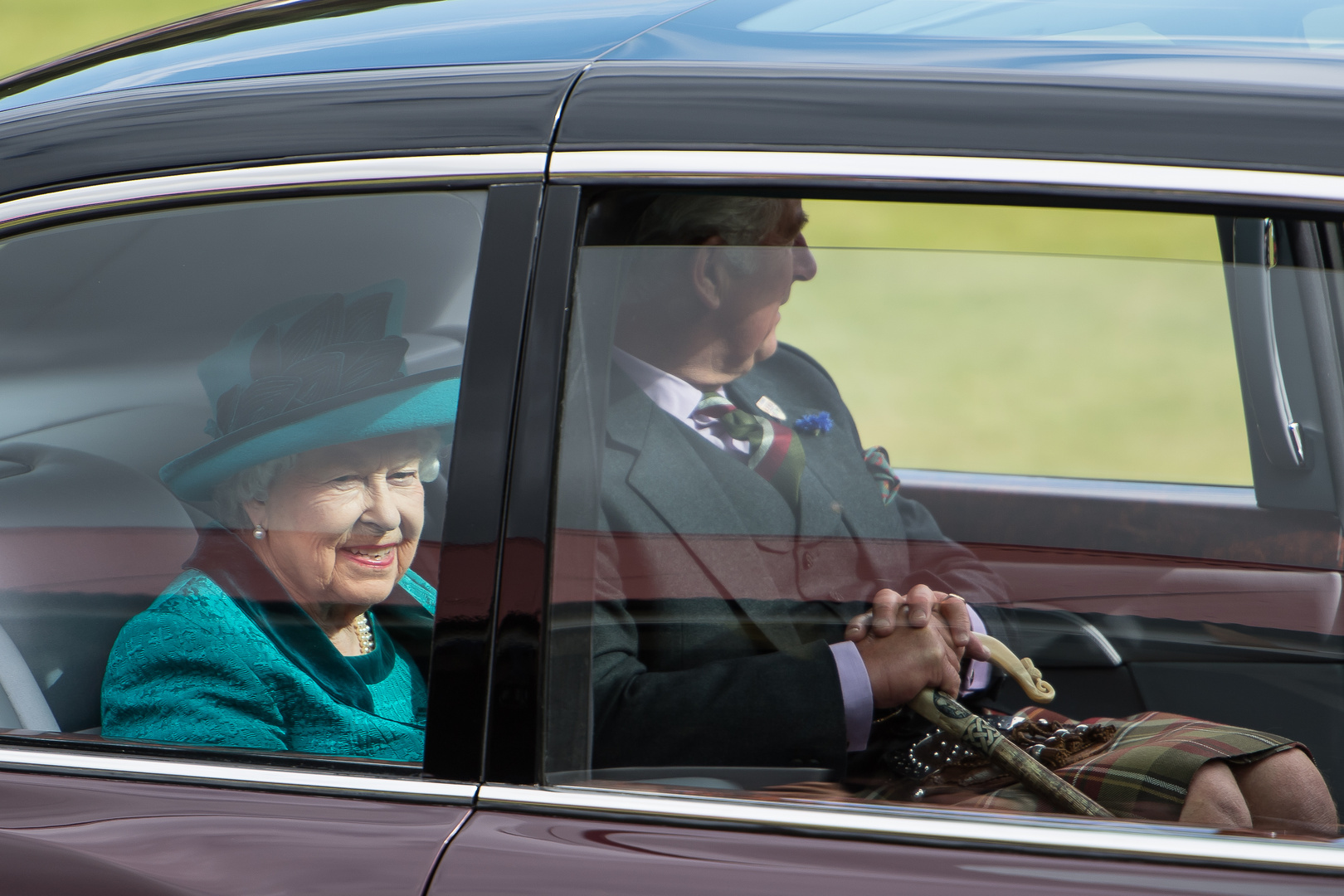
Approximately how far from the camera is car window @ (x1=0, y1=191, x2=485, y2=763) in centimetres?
136

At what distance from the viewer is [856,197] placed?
1.23 metres

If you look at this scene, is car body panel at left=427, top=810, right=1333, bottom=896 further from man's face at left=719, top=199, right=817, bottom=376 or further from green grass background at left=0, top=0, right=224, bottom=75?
green grass background at left=0, top=0, right=224, bottom=75

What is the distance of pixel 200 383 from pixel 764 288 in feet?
2.19

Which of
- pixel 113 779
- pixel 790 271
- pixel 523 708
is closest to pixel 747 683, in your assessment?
pixel 523 708

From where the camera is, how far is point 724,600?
135 cm

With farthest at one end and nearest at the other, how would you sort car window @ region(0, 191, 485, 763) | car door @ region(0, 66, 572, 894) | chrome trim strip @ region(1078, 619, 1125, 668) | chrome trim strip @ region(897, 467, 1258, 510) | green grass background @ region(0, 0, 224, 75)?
green grass background @ region(0, 0, 224, 75) → chrome trim strip @ region(897, 467, 1258, 510) → chrome trim strip @ region(1078, 619, 1125, 668) → car window @ region(0, 191, 485, 763) → car door @ region(0, 66, 572, 894)

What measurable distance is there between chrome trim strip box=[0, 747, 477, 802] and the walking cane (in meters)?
0.56

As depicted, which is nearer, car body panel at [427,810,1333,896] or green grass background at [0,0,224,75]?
car body panel at [427,810,1333,896]

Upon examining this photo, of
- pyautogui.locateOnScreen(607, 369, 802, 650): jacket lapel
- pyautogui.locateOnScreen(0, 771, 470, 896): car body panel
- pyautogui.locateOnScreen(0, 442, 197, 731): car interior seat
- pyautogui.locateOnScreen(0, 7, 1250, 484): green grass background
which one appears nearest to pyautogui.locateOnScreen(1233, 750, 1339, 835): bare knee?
pyautogui.locateOnScreen(607, 369, 802, 650): jacket lapel

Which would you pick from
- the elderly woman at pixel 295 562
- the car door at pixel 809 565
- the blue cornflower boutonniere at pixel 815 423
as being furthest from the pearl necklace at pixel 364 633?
the blue cornflower boutonniere at pixel 815 423

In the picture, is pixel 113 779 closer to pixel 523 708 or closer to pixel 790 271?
pixel 523 708

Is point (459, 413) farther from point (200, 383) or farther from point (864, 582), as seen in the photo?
point (864, 582)

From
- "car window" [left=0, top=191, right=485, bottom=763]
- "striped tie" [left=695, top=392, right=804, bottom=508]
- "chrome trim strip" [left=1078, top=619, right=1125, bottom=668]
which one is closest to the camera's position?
"car window" [left=0, top=191, right=485, bottom=763]

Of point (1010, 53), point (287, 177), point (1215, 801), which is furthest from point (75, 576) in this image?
point (1215, 801)
